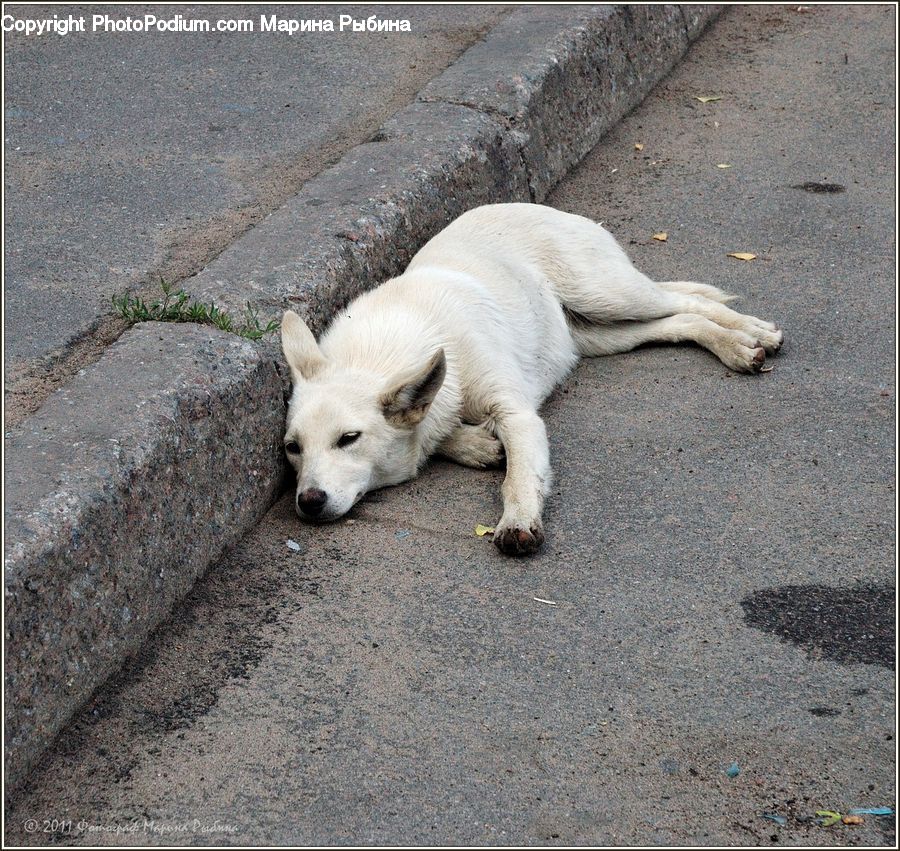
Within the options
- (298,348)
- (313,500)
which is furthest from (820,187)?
(313,500)

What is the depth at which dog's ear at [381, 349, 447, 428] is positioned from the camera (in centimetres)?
432

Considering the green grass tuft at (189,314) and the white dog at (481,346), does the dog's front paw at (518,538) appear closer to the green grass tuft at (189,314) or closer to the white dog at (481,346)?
the white dog at (481,346)

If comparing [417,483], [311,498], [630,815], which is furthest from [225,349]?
[630,815]

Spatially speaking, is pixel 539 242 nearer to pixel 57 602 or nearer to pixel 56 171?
pixel 56 171

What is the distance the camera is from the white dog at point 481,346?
14.1 feet

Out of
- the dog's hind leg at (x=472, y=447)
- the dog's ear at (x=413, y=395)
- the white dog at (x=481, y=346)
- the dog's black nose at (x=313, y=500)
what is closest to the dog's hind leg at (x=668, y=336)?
the white dog at (x=481, y=346)

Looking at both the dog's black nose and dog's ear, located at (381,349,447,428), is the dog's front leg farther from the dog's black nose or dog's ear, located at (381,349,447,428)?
the dog's black nose

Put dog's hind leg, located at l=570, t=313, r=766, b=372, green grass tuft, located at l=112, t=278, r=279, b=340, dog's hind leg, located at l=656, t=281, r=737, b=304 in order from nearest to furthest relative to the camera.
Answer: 1. green grass tuft, located at l=112, t=278, r=279, b=340
2. dog's hind leg, located at l=570, t=313, r=766, b=372
3. dog's hind leg, located at l=656, t=281, r=737, b=304

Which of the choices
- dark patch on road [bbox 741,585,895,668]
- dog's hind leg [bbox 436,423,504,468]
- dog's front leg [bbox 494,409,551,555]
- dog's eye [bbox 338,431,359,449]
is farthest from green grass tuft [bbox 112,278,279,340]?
dark patch on road [bbox 741,585,895,668]

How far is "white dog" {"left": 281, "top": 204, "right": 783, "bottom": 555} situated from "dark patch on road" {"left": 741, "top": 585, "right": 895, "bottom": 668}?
0.83 metres

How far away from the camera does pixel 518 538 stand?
12.9 ft

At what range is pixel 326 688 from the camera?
336 cm

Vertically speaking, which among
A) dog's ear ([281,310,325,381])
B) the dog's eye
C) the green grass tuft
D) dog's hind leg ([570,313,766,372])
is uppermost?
the green grass tuft

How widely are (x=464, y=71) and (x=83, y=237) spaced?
8.80 ft
